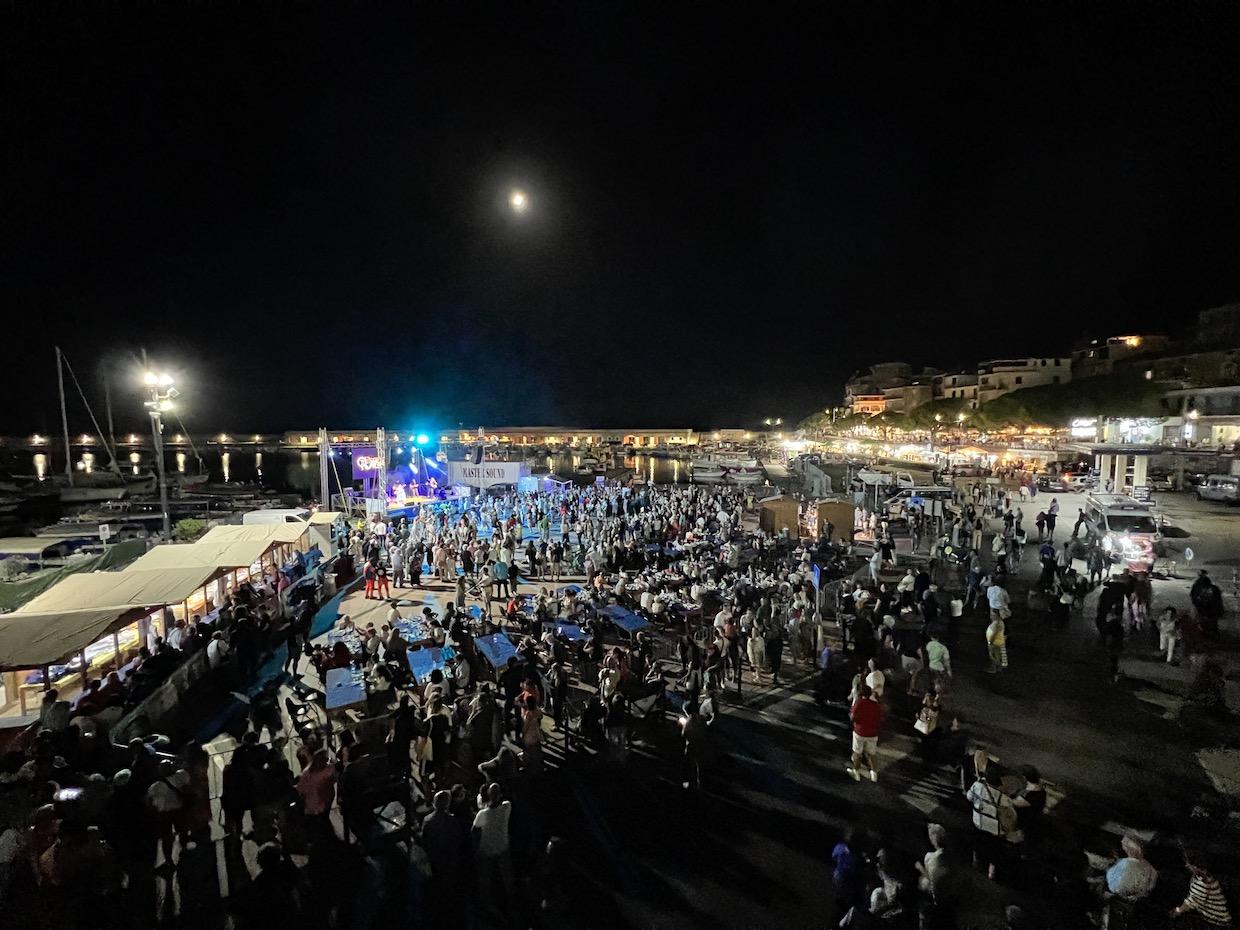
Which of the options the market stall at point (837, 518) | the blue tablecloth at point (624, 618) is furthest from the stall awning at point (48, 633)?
the market stall at point (837, 518)

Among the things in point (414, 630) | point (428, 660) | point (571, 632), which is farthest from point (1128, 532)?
point (414, 630)

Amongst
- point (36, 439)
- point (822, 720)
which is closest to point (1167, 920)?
point (822, 720)

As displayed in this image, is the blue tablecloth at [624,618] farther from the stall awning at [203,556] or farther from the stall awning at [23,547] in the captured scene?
the stall awning at [23,547]

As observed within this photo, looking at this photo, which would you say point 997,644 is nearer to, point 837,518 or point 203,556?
point 837,518

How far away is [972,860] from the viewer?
4.93m

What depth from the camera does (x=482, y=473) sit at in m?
21.1

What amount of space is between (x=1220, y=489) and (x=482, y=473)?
2900 cm

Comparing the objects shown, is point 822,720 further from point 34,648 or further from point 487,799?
point 34,648

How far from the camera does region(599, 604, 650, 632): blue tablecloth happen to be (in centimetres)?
948

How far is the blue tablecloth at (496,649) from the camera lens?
25.6 feet

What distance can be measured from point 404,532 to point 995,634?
53.4 ft

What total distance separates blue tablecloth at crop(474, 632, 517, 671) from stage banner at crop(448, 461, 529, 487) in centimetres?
1285

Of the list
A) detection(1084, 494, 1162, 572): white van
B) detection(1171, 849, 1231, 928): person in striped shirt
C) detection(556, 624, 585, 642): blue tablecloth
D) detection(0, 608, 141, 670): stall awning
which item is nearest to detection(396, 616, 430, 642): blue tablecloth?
detection(556, 624, 585, 642): blue tablecloth

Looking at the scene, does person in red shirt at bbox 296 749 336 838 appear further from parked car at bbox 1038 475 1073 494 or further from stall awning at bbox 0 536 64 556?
parked car at bbox 1038 475 1073 494
